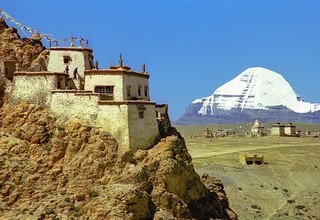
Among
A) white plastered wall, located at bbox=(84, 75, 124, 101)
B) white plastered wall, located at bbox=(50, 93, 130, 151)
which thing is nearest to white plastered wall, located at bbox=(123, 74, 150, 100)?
white plastered wall, located at bbox=(84, 75, 124, 101)

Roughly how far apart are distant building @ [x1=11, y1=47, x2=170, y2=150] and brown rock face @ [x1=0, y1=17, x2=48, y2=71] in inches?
46.6

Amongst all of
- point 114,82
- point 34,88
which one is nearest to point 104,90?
point 114,82

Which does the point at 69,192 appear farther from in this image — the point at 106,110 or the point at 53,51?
the point at 53,51

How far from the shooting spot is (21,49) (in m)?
50.6

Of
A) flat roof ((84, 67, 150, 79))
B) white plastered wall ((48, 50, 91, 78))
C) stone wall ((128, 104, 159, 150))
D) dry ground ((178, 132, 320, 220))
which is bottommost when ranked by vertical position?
dry ground ((178, 132, 320, 220))

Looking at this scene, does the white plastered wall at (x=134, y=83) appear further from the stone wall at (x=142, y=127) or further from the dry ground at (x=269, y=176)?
the dry ground at (x=269, y=176)

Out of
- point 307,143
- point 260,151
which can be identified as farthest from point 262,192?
point 307,143

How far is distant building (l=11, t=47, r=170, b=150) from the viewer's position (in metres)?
45.2

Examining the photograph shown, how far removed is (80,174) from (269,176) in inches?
1763

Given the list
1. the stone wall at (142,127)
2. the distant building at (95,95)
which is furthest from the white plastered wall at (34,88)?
the stone wall at (142,127)

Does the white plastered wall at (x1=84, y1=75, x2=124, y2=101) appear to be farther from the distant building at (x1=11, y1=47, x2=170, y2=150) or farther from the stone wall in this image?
the stone wall

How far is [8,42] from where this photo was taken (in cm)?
5084

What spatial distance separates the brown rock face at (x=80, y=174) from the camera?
137ft

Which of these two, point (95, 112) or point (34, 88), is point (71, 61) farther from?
point (95, 112)
